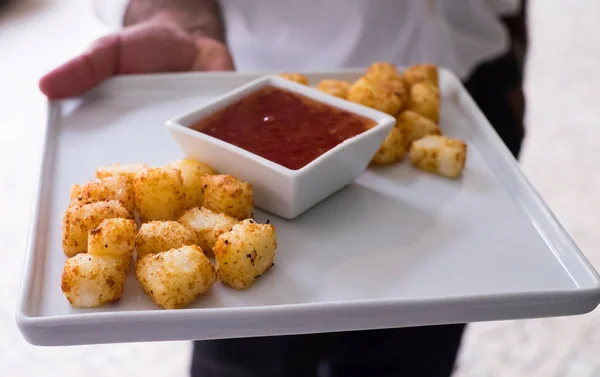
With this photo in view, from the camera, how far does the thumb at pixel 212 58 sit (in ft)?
5.03

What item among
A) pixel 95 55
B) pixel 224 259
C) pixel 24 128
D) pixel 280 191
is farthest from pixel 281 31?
pixel 24 128

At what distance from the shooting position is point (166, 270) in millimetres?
825

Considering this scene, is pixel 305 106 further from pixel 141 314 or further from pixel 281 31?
pixel 141 314

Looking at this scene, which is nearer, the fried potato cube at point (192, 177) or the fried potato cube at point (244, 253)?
the fried potato cube at point (244, 253)

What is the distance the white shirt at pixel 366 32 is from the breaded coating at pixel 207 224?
0.66 meters

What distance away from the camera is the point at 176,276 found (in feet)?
2.61

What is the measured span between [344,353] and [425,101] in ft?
1.93

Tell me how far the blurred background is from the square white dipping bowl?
0.86m

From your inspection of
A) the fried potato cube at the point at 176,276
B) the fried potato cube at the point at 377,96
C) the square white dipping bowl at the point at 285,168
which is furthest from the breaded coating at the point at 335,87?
the fried potato cube at the point at 176,276

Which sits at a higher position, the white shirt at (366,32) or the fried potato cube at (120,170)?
the white shirt at (366,32)

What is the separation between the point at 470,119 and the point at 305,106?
1.24ft

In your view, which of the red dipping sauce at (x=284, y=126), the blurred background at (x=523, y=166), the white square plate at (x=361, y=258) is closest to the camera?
the white square plate at (x=361, y=258)

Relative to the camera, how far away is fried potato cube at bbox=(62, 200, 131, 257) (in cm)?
91

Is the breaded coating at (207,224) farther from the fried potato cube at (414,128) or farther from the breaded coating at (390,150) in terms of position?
the fried potato cube at (414,128)
